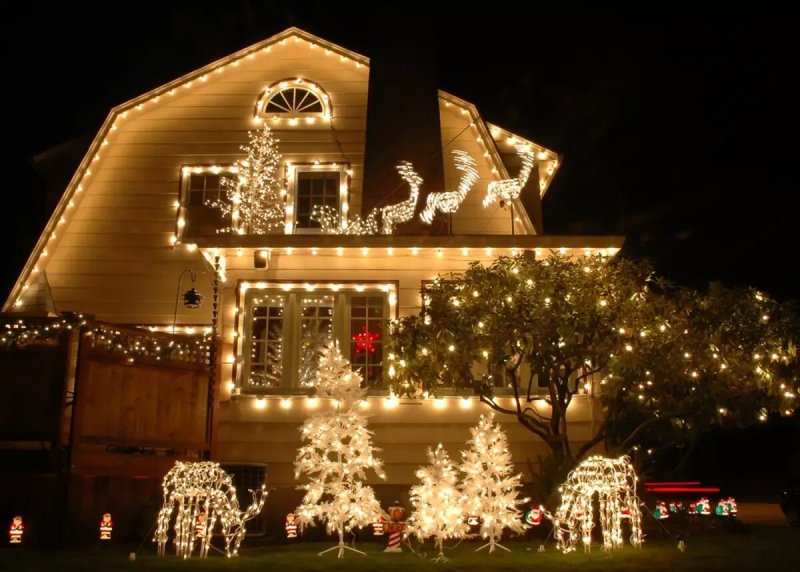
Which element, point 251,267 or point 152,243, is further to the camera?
point 152,243

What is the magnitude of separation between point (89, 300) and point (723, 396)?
36.0ft

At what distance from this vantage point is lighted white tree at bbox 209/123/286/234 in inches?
585

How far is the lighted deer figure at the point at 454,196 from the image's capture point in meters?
13.6

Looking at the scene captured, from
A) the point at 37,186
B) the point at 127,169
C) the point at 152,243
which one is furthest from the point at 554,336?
the point at 37,186

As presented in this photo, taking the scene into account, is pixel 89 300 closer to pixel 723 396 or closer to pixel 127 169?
pixel 127 169

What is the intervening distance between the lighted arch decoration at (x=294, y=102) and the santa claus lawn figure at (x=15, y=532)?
Result: 863 cm

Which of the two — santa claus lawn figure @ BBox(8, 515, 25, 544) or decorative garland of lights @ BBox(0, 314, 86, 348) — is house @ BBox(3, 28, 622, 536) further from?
santa claus lawn figure @ BBox(8, 515, 25, 544)

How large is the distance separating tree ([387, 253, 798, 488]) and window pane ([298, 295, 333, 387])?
2.11m

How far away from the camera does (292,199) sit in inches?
607

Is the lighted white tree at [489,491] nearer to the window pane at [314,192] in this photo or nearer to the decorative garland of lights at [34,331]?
the decorative garland of lights at [34,331]

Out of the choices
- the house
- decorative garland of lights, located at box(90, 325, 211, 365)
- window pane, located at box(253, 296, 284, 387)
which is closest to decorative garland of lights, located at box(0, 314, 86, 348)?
the house

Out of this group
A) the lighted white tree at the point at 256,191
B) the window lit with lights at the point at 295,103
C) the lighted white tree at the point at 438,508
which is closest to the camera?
the lighted white tree at the point at 438,508

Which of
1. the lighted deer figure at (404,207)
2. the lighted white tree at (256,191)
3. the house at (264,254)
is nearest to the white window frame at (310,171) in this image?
the house at (264,254)

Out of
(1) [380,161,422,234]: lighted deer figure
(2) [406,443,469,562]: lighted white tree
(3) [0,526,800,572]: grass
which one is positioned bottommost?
(3) [0,526,800,572]: grass
